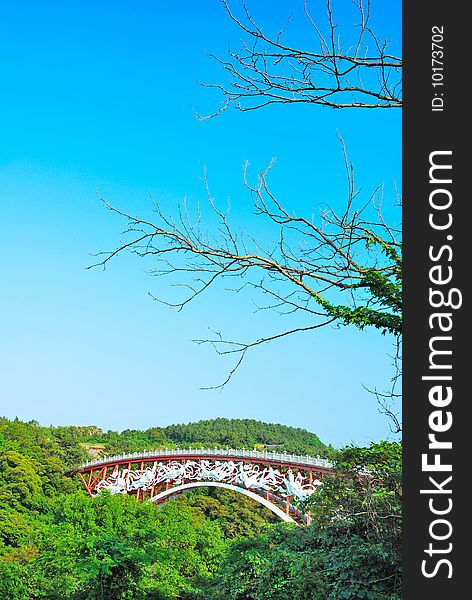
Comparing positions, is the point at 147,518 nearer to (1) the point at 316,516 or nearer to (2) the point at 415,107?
(1) the point at 316,516

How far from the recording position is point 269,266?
10.5ft

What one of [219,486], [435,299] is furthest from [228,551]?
[219,486]

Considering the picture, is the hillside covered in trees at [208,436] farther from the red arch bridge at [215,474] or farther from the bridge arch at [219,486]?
the bridge arch at [219,486]

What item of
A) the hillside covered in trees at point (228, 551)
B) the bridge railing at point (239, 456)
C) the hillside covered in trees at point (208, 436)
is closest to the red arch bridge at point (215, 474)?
the bridge railing at point (239, 456)

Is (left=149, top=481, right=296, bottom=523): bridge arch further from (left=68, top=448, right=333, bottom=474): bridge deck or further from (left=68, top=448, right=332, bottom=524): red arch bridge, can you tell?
(left=68, top=448, right=333, bottom=474): bridge deck

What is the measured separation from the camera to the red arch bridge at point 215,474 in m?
21.3

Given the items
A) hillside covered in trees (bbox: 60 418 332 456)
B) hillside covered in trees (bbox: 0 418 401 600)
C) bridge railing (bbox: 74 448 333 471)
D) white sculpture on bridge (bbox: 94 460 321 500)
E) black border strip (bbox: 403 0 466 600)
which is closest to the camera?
black border strip (bbox: 403 0 466 600)

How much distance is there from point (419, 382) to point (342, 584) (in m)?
4.40

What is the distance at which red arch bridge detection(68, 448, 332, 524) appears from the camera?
2133 cm

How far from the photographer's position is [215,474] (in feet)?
82.7

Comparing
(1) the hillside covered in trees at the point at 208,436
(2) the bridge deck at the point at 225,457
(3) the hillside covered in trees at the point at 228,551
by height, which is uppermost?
(1) the hillside covered in trees at the point at 208,436

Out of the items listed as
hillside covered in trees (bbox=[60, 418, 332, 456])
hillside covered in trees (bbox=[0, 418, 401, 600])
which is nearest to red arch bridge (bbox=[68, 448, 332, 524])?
hillside covered in trees (bbox=[0, 418, 401, 600])

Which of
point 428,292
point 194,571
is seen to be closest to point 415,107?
point 428,292

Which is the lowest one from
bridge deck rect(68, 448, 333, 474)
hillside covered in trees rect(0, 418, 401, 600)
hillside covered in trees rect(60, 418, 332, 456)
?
hillside covered in trees rect(0, 418, 401, 600)
